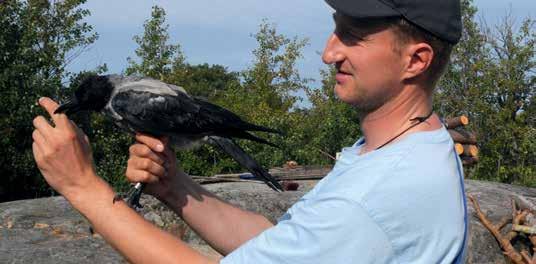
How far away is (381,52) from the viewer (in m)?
2.09

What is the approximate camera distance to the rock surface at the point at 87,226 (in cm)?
798

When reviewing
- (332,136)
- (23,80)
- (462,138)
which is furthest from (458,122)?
(23,80)

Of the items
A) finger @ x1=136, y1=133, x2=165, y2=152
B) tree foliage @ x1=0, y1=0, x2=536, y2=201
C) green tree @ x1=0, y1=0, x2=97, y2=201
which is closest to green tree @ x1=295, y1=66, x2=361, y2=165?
tree foliage @ x1=0, y1=0, x2=536, y2=201

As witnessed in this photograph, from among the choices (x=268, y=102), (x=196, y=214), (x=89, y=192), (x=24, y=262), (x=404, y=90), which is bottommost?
(x=268, y=102)

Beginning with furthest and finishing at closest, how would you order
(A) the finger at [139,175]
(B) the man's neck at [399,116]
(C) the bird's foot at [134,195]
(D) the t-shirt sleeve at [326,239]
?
(C) the bird's foot at [134,195], (A) the finger at [139,175], (B) the man's neck at [399,116], (D) the t-shirt sleeve at [326,239]

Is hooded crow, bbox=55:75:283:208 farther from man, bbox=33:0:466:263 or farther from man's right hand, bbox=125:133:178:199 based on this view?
man, bbox=33:0:466:263

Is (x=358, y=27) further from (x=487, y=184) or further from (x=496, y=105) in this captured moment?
(x=496, y=105)

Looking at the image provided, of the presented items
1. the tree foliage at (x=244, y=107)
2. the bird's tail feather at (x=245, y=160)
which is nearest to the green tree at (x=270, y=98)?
the tree foliage at (x=244, y=107)

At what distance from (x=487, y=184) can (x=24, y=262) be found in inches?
303

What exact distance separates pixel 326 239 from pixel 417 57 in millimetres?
554

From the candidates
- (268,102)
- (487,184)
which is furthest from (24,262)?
(268,102)

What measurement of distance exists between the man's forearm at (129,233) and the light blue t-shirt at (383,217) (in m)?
0.17

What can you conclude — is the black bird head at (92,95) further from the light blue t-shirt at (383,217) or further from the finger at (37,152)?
the light blue t-shirt at (383,217)

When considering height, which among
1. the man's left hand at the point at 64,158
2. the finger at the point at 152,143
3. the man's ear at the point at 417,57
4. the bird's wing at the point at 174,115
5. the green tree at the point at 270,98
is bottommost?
the green tree at the point at 270,98
